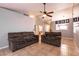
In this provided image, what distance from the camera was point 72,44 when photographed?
174 centimetres

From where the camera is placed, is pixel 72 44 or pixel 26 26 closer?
pixel 72 44

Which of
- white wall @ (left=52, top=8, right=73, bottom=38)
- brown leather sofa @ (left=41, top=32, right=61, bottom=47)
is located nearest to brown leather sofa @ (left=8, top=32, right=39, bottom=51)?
brown leather sofa @ (left=41, top=32, right=61, bottom=47)

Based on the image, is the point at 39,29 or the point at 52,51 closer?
the point at 52,51

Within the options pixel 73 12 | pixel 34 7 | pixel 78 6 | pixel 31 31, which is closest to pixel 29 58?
pixel 31 31

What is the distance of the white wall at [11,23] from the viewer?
1.69m

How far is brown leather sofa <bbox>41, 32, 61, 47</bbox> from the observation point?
1814 millimetres

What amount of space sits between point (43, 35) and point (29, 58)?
53 centimetres

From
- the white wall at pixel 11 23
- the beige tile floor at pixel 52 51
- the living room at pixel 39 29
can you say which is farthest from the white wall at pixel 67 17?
the white wall at pixel 11 23

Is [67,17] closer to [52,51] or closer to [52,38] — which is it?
[52,38]

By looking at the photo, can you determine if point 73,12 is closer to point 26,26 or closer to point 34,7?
→ point 34,7

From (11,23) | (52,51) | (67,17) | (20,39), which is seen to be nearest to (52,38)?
(52,51)

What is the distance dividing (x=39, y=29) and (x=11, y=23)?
0.57 metres

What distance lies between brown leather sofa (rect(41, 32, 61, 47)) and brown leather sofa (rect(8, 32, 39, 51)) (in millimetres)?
175

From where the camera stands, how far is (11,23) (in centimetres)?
177
